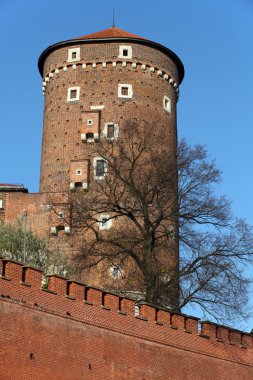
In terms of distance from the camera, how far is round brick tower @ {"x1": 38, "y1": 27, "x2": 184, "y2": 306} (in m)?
40.3

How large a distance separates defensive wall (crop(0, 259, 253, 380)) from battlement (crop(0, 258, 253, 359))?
0.07ft

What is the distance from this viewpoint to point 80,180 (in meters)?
39.9

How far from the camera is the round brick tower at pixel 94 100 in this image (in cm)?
4031

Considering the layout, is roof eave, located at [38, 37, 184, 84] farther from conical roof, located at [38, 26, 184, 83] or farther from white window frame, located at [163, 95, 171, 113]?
white window frame, located at [163, 95, 171, 113]

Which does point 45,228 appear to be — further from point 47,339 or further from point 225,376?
point 47,339

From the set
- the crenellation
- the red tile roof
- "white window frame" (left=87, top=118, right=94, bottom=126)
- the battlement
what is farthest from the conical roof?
the crenellation

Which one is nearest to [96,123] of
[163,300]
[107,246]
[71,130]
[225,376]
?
[71,130]

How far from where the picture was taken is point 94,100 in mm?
40875

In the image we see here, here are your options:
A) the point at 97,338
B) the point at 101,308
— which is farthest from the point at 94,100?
the point at 97,338

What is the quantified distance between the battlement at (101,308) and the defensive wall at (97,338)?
21 millimetres

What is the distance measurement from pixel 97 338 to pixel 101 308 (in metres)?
0.71

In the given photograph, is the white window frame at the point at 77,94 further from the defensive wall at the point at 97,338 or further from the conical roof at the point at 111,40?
the defensive wall at the point at 97,338

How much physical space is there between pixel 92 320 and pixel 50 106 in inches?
950

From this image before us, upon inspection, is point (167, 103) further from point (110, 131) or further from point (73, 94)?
point (73, 94)
